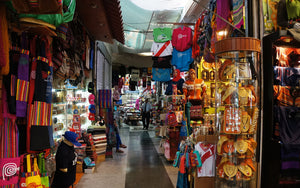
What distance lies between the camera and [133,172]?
518 centimetres

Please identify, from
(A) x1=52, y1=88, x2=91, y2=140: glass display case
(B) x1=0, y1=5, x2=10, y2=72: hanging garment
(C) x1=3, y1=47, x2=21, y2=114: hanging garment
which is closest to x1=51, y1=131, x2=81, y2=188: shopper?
(A) x1=52, y1=88, x2=91, y2=140: glass display case

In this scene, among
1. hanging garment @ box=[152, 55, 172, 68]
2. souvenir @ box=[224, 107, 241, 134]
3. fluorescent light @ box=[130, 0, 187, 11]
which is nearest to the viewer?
souvenir @ box=[224, 107, 241, 134]

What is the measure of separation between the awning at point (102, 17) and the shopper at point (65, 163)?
2520mm

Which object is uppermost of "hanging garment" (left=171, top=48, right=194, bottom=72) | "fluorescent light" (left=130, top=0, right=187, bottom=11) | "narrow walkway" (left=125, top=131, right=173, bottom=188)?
"fluorescent light" (left=130, top=0, right=187, bottom=11)

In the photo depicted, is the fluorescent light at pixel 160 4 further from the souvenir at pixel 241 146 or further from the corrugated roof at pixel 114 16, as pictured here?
the souvenir at pixel 241 146

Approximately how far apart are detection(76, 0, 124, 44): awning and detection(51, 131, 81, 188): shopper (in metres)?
2.52

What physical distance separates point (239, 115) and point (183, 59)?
3.15 m

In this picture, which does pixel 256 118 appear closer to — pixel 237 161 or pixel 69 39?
pixel 237 161

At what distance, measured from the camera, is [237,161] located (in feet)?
9.18

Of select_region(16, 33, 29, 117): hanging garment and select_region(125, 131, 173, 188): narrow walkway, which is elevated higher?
select_region(16, 33, 29, 117): hanging garment

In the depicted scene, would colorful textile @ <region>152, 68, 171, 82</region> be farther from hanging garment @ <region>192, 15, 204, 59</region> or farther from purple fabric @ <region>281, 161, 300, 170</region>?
purple fabric @ <region>281, 161, 300, 170</region>

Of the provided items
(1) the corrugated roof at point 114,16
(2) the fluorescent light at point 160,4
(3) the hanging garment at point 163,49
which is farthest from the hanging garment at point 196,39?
(1) the corrugated roof at point 114,16

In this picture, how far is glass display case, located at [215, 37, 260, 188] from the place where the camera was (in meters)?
2.76

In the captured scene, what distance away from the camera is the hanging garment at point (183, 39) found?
219 inches
